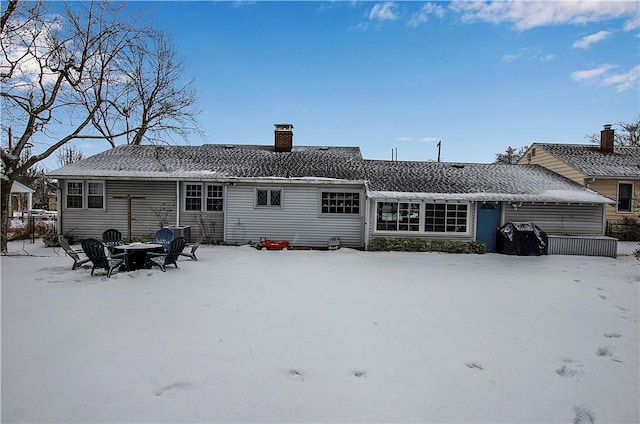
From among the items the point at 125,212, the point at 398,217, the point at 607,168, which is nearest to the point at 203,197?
the point at 125,212

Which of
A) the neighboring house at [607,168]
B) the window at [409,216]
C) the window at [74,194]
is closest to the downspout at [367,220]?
the window at [409,216]

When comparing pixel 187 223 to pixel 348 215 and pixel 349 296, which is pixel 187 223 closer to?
pixel 348 215

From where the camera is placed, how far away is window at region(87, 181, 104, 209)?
47.4ft

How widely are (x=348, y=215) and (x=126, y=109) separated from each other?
10448 mm

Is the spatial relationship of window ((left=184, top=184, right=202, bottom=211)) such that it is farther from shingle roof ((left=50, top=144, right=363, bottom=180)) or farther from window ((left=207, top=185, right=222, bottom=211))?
shingle roof ((left=50, top=144, right=363, bottom=180))

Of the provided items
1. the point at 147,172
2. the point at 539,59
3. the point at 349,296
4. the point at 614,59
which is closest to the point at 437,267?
the point at 349,296

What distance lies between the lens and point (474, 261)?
11797 mm

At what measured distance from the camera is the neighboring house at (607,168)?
17.6 meters

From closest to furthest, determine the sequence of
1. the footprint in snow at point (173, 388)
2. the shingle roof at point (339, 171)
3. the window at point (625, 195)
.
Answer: the footprint in snow at point (173, 388) → the shingle roof at point (339, 171) → the window at point (625, 195)

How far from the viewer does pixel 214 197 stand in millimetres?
14641

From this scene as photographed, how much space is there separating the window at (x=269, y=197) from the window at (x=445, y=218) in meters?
6.06

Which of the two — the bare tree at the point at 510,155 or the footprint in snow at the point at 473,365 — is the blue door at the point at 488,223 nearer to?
the footprint in snow at the point at 473,365

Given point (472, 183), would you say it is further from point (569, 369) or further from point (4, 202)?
point (4, 202)

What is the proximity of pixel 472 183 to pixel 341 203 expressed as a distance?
5.85 m
